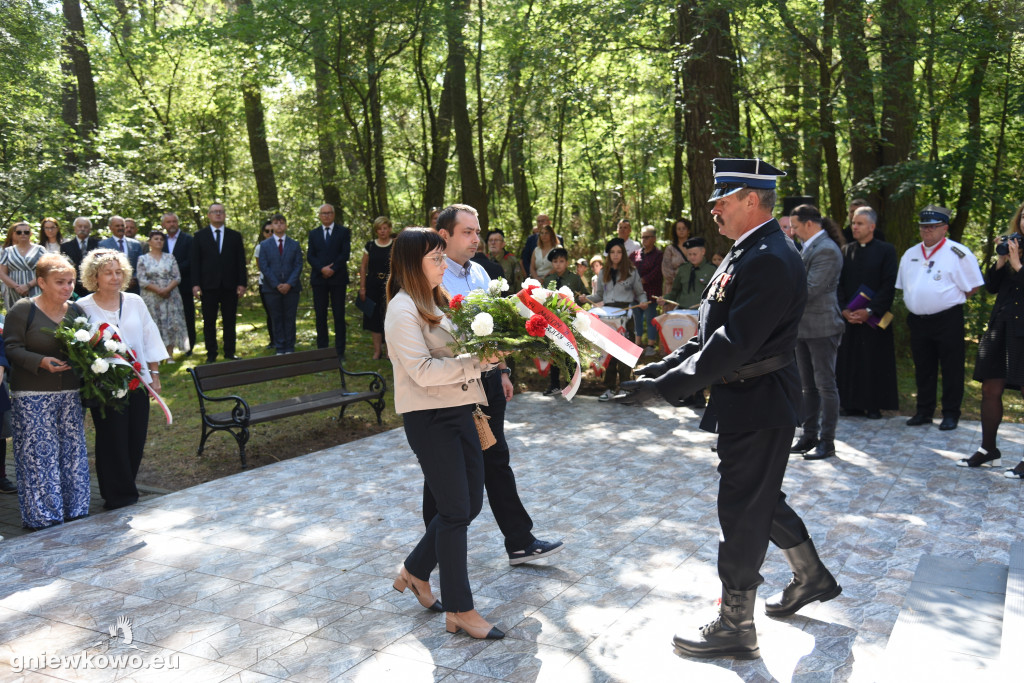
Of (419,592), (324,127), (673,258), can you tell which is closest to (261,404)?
(419,592)

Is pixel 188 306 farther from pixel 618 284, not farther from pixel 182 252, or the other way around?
pixel 618 284

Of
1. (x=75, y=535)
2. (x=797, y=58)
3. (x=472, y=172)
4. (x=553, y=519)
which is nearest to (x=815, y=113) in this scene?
(x=797, y=58)

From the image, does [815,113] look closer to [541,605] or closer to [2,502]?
[541,605]

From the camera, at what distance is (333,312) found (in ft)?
43.7

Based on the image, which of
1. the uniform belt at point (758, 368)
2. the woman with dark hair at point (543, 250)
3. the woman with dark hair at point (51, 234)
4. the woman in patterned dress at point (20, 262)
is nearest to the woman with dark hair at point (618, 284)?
the woman with dark hair at point (543, 250)

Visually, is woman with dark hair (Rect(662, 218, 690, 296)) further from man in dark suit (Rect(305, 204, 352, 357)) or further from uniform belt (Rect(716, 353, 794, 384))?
uniform belt (Rect(716, 353, 794, 384))

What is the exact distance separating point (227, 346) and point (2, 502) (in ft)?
20.9

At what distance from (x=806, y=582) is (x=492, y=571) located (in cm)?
192

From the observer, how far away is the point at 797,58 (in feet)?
41.8

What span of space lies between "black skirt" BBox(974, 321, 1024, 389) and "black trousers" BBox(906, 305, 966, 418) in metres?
1.15

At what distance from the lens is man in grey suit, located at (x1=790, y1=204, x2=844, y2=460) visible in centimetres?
797

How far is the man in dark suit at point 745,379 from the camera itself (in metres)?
3.84

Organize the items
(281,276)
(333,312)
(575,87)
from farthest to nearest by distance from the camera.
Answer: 1. (575,87)
2. (281,276)
3. (333,312)

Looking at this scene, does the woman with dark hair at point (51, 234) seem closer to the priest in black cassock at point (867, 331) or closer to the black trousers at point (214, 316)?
the black trousers at point (214, 316)
